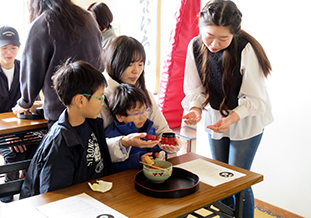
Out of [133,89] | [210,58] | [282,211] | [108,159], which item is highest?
[210,58]

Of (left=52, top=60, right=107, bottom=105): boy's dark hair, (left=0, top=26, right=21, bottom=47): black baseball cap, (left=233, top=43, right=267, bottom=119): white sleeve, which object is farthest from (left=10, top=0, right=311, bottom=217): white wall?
(left=0, top=26, right=21, bottom=47): black baseball cap

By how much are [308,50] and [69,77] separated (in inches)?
70.3

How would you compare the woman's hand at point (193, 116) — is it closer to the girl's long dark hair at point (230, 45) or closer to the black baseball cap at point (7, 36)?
the girl's long dark hair at point (230, 45)

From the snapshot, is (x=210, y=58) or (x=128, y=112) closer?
(x=128, y=112)

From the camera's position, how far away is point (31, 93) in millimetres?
2072

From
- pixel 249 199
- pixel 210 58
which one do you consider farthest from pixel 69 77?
pixel 249 199

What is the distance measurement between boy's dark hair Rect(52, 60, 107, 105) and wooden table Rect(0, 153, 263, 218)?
0.42m

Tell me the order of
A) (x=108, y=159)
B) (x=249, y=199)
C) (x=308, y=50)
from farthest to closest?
(x=308, y=50) → (x=249, y=199) → (x=108, y=159)

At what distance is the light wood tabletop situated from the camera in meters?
2.17

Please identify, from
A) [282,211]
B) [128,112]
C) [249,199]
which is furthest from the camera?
[282,211]

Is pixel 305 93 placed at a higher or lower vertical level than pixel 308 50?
lower

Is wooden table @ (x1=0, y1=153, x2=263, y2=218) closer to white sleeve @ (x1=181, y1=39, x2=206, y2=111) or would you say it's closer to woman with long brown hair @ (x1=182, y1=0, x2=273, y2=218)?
woman with long brown hair @ (x1=182, y1=0, x2=273, y2=218)

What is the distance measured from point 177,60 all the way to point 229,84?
1846 mm

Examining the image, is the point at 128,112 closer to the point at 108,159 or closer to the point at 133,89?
the point at 133,89
